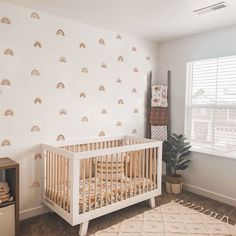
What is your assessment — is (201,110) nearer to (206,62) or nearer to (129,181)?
(206,62)

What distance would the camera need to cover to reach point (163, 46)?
3916mm

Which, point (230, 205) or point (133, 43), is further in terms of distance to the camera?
point (133, 43)

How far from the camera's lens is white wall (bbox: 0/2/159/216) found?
250cm

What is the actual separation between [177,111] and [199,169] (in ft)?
3.05

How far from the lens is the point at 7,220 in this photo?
2.20 m

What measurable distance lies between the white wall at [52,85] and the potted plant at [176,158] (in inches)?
29.0

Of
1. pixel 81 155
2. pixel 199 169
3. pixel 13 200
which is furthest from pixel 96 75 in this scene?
pixel 199 169

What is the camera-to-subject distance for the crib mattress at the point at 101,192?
2.35 m

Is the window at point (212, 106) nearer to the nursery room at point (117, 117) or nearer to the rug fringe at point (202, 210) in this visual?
the nursery room at point (117, 117)

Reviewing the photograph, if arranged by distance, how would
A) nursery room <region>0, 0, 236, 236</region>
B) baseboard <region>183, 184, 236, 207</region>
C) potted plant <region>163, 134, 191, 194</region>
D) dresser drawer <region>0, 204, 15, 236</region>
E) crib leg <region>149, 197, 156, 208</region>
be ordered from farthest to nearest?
potted plant <region>163, 134, 191, 194</region>, baseboard <region>183, 184, 236, 207</region>, crib leg <region>149, 197, 156, 208</region>, nursery room <region>0, 0, 236, 236</region>, dresser drawer <region>0, 204, 15, 236</region>

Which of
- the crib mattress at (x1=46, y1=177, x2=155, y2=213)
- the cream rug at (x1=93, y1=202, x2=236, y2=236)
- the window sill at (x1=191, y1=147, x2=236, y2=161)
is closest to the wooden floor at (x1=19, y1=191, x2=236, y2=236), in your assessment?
the cream rug at (x1=93, y1=202, x2=236, y2=236)

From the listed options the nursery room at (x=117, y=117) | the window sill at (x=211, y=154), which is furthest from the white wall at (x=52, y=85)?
the window sill at (x=211, y=154)

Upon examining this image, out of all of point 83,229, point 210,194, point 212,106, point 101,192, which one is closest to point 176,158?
point 210,194

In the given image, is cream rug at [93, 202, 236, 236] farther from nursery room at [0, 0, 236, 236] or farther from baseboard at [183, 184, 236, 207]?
baseboard at [183, 184, 236, 207]
